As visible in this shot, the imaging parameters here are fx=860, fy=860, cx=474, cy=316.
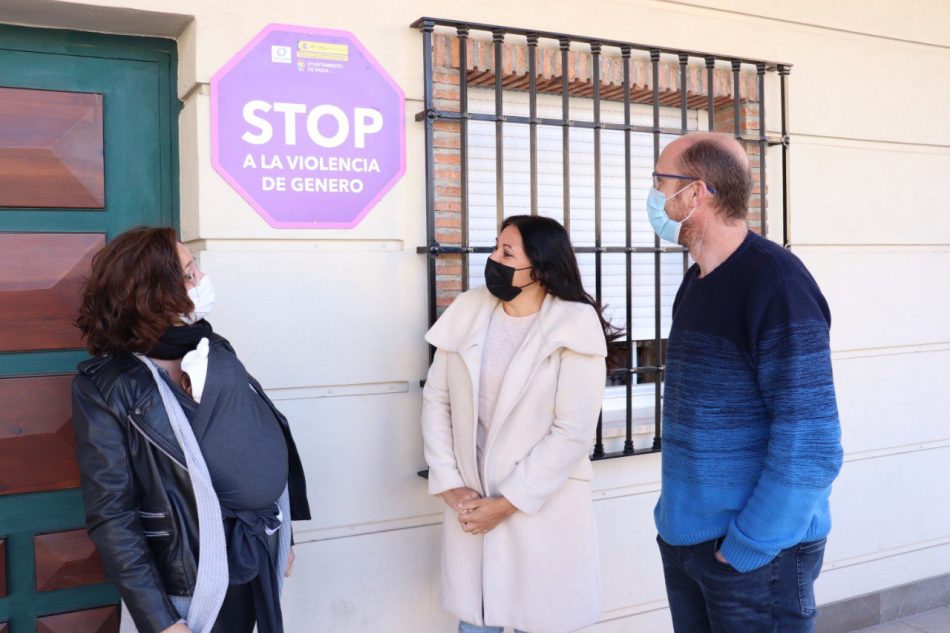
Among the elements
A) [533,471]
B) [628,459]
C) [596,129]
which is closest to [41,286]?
[533,471]

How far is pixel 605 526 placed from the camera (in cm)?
378

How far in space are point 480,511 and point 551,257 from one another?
2.87 feet

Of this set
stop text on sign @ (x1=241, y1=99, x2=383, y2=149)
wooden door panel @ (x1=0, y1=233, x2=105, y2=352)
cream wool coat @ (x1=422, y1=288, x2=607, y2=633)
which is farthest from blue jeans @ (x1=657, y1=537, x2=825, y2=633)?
wooden door panel @ (x1=0, y1=233, x2=105, y2=352)

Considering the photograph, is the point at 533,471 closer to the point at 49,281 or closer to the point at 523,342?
the point at 523,342

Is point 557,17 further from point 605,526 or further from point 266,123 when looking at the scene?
point 605,526

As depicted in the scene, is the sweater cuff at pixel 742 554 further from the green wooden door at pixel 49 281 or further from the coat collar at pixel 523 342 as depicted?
the green wooden door at pixel 49 281

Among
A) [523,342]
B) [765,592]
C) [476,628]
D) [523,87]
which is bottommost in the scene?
[476,628]

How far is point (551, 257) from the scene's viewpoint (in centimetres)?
292

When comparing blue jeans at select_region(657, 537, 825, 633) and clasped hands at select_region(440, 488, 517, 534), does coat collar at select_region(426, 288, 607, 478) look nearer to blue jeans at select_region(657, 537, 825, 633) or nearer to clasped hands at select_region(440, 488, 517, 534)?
clasped hands at select_region(440, 488, 517, 534)

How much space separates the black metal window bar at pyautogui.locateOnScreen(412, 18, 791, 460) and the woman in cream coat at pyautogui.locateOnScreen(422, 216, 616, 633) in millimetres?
456

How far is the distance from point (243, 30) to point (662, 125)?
203 cm

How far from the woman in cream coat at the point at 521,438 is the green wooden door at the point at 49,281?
4.03ft

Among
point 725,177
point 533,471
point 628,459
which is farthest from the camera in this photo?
point 628,459

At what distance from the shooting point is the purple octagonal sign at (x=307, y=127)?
2994 millimetres
